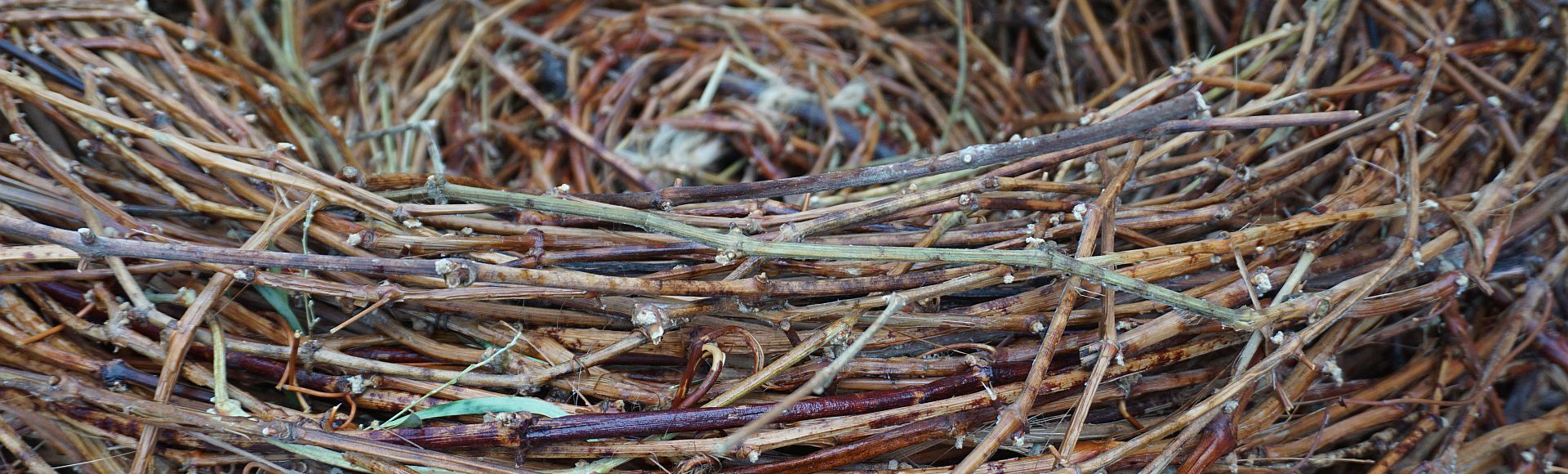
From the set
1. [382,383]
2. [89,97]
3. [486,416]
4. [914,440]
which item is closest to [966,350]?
[914,440]

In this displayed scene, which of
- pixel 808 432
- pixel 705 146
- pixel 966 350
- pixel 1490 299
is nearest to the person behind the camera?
pixel 808 432

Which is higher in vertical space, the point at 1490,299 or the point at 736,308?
the point at 736,308

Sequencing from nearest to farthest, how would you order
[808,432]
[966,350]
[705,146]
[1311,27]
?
[808,432]
[966,350]
[1311,27]
[705,146]

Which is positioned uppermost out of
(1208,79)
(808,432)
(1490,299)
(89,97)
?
(89,97)

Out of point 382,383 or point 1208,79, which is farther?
point 1208,79

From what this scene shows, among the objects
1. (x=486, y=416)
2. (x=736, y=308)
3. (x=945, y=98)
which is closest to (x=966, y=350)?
(x=736, y=308)

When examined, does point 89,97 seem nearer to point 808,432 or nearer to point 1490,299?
point 808,432

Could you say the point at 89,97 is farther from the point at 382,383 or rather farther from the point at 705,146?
the point at 705,146
